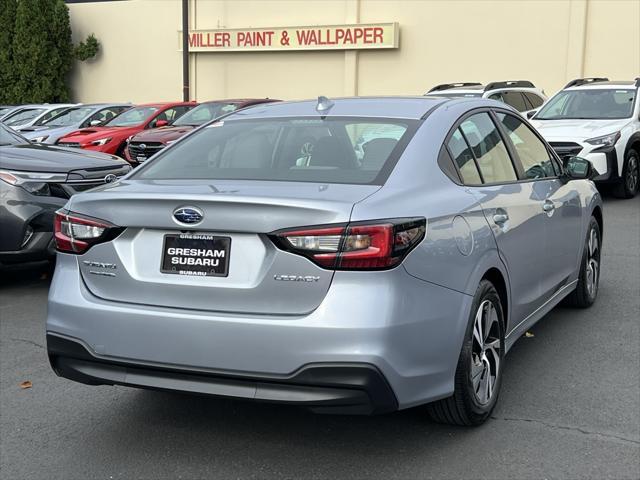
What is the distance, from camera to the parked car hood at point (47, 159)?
716 cm

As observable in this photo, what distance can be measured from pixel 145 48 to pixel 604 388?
27147 millimetres

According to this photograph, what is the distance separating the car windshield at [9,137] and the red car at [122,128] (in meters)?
7.17

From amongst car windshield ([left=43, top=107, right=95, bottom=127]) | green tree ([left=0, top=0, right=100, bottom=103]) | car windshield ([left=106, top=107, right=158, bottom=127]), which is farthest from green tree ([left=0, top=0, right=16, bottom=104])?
car windshield ([left=106, top=107, right=158, bottom=127])

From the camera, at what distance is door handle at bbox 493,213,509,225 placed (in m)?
4.18

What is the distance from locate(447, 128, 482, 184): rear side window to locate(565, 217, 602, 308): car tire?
2012 mm

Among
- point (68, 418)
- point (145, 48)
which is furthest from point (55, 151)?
point (145, 48)

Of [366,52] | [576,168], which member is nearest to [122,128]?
[366,52]

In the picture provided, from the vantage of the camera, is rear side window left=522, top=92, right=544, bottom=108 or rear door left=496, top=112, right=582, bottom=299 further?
rear side window left=522, top=92, right=544, bottom=108

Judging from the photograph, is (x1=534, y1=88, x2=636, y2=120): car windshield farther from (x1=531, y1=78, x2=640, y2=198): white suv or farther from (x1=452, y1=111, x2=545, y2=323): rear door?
(x1=452, y1=111, x2=545, y2=323): rear door

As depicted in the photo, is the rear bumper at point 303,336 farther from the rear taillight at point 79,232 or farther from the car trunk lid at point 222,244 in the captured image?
the rear taillight at point 79,232

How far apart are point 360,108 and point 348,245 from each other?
1.44 metres

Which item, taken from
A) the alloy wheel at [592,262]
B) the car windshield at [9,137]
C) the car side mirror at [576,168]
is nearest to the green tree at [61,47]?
the car windshield at [9,137]

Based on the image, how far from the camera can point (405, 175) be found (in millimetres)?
3682

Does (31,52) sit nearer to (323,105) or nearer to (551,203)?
(323,105)
